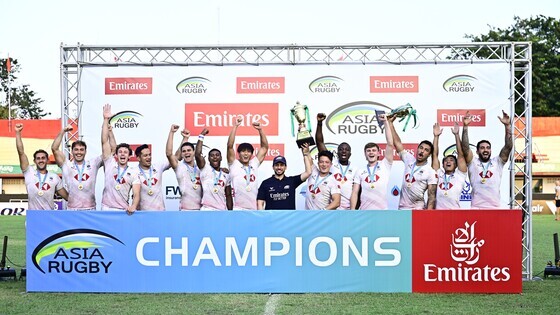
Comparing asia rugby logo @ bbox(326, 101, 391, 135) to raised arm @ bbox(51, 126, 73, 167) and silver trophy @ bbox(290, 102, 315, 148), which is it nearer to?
silver trophy @ bbox(290, 102, 315, 148)

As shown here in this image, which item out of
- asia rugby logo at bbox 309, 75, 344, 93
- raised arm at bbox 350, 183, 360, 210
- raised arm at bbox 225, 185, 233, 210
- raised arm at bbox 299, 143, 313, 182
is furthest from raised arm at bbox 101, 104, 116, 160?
asia rugby logo at bbox 309, 75, 344, 93

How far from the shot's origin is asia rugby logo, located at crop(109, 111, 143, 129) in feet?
44.7

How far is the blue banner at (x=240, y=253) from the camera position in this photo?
1001cm

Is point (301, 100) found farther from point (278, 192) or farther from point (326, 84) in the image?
point (278, 192)

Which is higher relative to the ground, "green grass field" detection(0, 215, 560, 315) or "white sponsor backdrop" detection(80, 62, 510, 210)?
Result: "white sponsor backdrop" detection(80, 62, 510, 210)

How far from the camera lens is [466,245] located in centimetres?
1002

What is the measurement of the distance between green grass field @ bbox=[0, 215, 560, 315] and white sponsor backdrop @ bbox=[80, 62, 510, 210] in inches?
147

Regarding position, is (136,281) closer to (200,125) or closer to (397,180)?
(200,125)

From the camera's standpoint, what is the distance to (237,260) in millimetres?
10062

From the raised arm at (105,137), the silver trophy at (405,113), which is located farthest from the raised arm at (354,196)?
the raised arm at (105,137)

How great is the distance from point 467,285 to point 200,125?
221 inches

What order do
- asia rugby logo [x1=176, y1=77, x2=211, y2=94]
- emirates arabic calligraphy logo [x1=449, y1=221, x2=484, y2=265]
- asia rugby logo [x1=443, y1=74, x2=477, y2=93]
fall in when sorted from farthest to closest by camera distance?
asia rugby logo [x1=176, y1=77, x2=211, y2=94]
asia rugby logo [x1=443, y1=74, x2=477, y2=93]
emirates arabic calligraphy logo [x1=449, y1=221, x2=484, y2=265]

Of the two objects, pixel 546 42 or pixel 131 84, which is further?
pixel 546 42

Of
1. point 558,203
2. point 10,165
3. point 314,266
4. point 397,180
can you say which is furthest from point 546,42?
point 314,266
